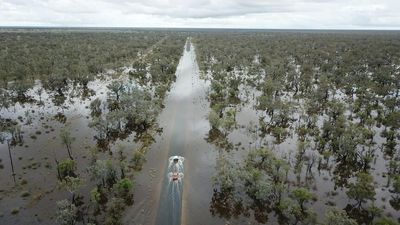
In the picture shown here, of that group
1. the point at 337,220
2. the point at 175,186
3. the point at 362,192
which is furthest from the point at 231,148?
the point at 337,220

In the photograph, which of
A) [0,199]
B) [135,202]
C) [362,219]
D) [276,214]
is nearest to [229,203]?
[276,214]

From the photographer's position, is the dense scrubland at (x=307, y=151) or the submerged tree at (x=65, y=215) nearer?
the submerged tree at (x=65, y=215)

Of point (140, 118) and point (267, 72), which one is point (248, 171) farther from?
point (267, 72)

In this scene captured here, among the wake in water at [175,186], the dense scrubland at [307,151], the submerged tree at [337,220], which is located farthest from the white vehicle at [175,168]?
the submerged tree at [337,220]

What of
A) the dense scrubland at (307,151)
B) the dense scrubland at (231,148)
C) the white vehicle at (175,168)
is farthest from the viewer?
the white vehicle at (175,168)

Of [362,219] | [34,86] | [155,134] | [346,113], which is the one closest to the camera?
[362,219]

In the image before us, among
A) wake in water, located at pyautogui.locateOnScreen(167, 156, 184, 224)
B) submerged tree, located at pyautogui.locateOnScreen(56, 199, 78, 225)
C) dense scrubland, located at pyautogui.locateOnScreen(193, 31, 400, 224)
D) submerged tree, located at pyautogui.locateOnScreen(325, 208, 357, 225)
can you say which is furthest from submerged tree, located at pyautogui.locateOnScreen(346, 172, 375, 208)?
submerged tree, located at pyautogui.locateOnScreen(56, 199, 78, 225)

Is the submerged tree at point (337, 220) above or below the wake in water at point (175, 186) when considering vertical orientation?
above

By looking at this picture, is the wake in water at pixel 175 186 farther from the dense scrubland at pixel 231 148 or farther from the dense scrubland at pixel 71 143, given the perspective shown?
the dense scrubland at pixel 71 143
